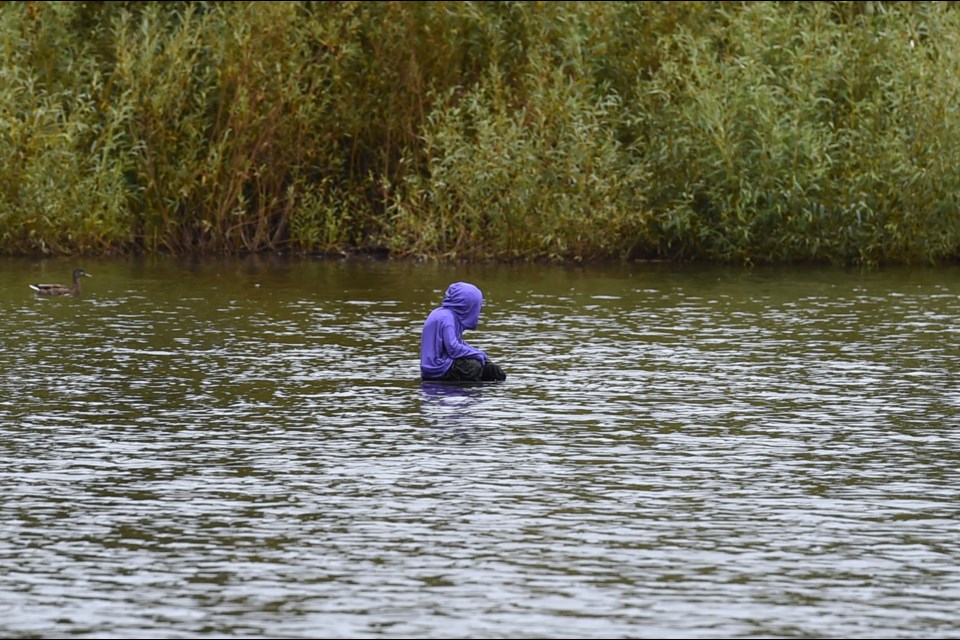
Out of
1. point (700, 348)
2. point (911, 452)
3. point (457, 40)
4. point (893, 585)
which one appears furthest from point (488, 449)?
point (457, 40)

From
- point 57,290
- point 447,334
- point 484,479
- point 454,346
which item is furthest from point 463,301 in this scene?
point 57,290

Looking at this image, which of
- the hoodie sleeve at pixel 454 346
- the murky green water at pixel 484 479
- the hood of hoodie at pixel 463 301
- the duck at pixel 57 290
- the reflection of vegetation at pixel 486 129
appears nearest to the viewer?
the murky green water at pixel 484 479

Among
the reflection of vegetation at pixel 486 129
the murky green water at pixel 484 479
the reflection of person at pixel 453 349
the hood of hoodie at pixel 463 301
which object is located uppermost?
the reflection of vegetation at pixel 486 129

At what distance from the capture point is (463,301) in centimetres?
1889

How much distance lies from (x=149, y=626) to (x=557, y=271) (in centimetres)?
2561

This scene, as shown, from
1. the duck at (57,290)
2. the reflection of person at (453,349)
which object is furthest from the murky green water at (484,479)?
the duck at (57,290)

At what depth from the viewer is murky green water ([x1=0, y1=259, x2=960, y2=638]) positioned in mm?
9852

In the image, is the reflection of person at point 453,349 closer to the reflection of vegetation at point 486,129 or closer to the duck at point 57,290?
the duck at point 57,290

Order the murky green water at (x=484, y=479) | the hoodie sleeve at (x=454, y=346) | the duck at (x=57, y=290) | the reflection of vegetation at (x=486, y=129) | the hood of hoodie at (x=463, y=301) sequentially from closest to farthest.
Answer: the murky green water at (x=484, y=479), the hoodie sleeve at (x=454, y=346), the hood of hoodie at (x=463, y=301), the duck at (x=57, y=290), the reflection of vegetation at (x=486, y=129)

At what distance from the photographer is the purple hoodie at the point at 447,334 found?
61.6 ft

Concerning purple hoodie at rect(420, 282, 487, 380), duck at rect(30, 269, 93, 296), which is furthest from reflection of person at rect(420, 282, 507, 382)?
duck at rect(30, 269, 93, 296)

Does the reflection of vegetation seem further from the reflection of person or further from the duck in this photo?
the reflection of person

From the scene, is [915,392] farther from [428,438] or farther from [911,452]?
[428,438]

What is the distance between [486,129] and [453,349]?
58.4 ft
